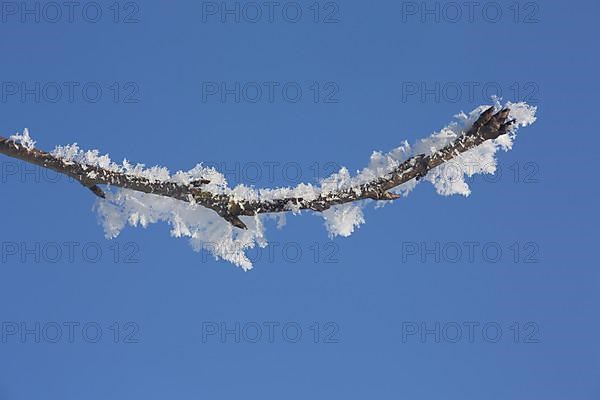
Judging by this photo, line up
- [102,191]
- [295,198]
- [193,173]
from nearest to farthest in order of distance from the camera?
[295,198] → [193,173] → [102,191]

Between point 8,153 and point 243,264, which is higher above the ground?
point 8,153

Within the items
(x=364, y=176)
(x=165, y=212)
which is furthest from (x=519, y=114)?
(x=165, y=212)

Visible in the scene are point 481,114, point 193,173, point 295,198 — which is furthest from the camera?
point 193,173

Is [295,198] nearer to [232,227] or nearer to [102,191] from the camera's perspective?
[232,227]

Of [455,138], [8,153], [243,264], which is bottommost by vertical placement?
[243,264]
